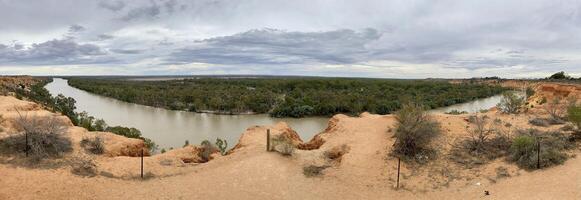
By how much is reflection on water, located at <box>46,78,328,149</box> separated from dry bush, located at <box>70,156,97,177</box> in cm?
1238

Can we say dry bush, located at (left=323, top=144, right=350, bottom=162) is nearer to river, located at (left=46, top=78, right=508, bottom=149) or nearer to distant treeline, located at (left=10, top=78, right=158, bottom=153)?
distant treeline, located at (left=10, top=78, right=158, bottom=153)

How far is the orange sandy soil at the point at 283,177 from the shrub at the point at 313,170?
0.20 m

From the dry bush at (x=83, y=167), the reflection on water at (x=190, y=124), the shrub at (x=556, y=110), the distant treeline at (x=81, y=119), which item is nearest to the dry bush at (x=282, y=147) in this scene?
the distant treeline at (x=81, y=119)

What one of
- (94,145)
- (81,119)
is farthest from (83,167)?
(81,119)

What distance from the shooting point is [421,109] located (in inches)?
703

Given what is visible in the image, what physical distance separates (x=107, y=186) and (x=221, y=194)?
3.39 m

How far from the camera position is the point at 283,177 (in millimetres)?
14539

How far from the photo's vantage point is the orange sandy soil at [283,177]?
12.8 metres

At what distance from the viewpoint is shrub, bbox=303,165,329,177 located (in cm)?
1495

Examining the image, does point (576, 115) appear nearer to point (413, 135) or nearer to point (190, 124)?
point (413, 135)

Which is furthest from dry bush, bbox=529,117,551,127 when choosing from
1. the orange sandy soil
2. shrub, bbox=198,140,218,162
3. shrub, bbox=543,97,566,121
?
shrub, bbox=198,140,218,162

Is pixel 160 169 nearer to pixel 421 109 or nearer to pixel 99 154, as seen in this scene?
pixel 99 154

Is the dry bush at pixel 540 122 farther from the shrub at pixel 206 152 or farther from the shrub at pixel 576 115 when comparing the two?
the shrub at pixel 206 152

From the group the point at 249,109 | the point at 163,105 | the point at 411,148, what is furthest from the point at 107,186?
the point at 163,105
